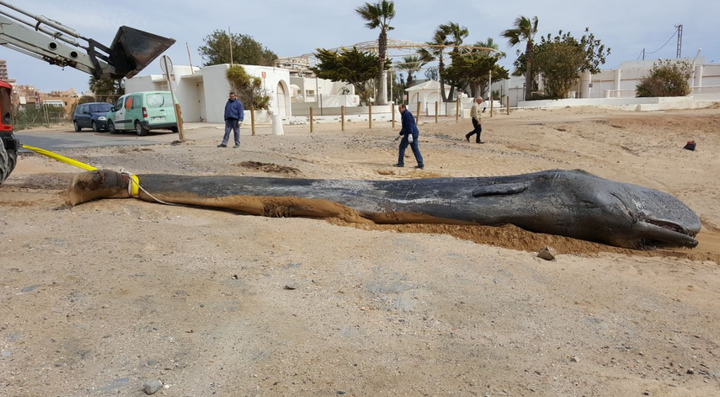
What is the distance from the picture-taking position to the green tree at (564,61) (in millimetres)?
40531

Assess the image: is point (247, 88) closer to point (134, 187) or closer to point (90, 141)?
point (90, 141)

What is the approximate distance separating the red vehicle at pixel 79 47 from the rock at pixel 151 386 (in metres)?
6.51

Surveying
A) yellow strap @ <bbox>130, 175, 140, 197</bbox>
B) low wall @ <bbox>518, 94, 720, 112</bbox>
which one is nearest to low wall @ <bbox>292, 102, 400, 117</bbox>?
low wall @ <bbox>518, 94, 720, 112</bbox>

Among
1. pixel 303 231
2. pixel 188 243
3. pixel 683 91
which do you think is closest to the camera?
pixel 188 243

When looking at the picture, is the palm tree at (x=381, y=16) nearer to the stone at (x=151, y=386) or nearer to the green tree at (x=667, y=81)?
the green tree at (x=667, y=81)

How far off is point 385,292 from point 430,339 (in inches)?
31.5

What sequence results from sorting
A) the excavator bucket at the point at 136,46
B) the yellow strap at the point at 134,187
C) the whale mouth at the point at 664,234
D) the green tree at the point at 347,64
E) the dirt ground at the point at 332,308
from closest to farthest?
the dirt ground at the point at 332,308, the whale mouth at the point at 664,234, the yellow strap at the point at 134,187, the excavator bucket at the point at 136,46, the green tree at the point at 347,64

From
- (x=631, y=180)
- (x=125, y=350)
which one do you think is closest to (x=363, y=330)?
(x=125, y=350)

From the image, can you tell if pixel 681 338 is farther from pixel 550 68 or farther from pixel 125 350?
pixel 550 68

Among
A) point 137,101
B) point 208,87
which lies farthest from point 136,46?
point 208,87

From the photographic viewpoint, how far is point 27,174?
31.5ft

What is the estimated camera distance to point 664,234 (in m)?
5.52

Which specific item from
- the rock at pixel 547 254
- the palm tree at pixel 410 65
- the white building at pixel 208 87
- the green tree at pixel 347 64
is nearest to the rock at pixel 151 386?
the rock at pixel 547 254

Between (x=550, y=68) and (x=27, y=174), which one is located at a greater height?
(x=550, y=68)
